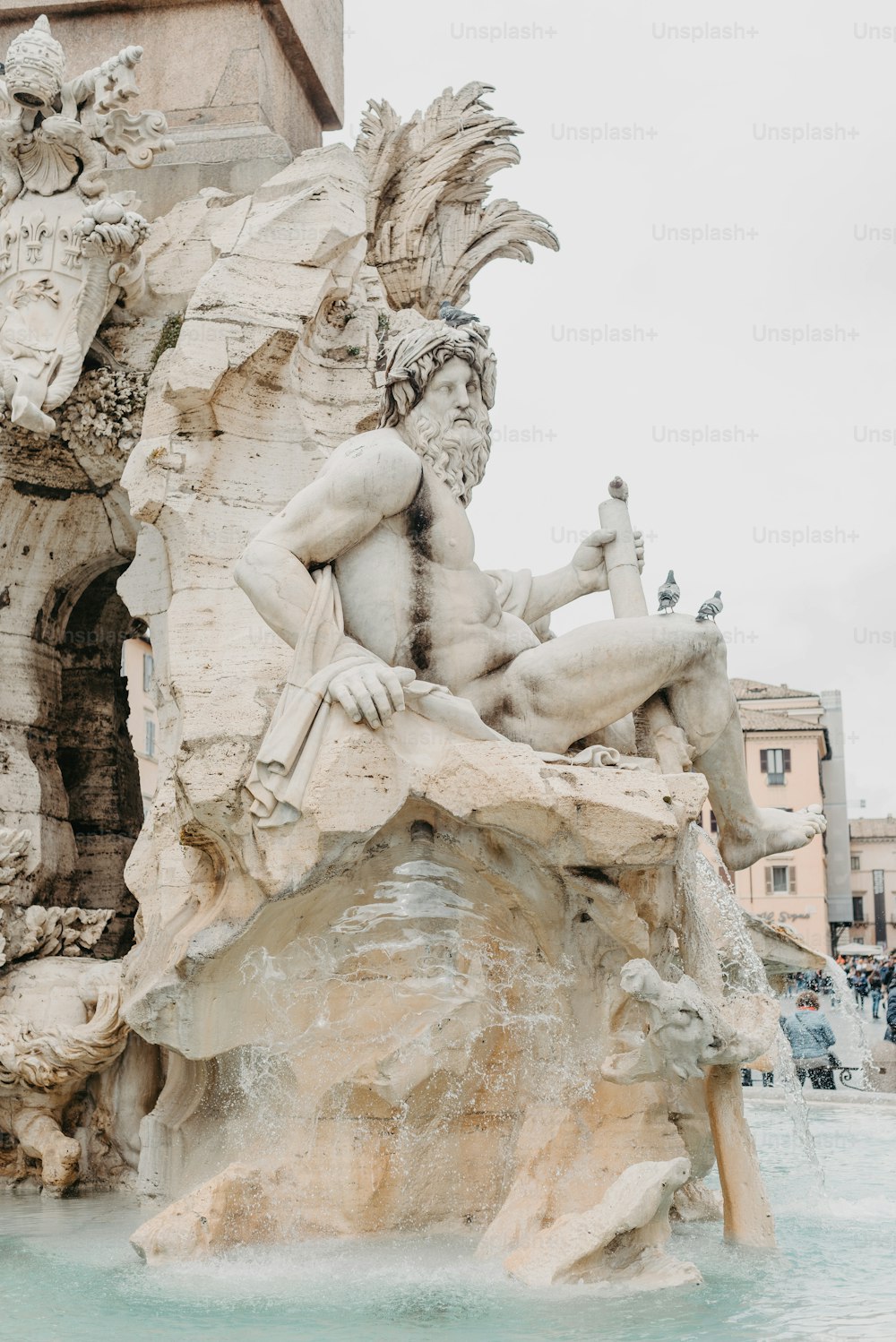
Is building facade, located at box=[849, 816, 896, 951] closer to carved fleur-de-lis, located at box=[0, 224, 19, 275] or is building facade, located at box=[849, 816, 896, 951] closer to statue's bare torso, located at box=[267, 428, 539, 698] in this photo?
carved fleur-de-lis, located at box=[0, 224, 19, 275]

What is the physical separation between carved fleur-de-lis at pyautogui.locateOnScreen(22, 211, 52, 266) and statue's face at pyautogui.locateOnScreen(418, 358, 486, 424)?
240 centimetres

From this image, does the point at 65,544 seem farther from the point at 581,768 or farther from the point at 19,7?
the point at 581,768

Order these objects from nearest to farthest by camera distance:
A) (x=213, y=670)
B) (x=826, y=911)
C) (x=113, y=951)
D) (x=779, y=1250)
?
(x=779, y=1250) < (x=213, y=670) < (x=113, y=951) < (x=826, y=911)

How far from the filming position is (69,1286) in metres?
5.03

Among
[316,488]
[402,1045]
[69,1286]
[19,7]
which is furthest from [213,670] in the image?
[19,7]

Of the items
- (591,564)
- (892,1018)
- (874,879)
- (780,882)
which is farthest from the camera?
(874,879)

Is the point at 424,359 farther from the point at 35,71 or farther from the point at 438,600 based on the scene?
the point at 35,71

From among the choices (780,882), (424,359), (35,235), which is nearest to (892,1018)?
(424,359)

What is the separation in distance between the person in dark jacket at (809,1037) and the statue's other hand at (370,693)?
218 inches

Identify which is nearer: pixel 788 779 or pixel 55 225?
pixel 55 225

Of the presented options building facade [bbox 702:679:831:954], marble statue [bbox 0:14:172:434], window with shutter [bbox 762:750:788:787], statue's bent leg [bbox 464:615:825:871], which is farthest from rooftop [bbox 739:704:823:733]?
statue's bent leg [bbox 464:615:825:871]

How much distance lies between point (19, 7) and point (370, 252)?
7.02 ft

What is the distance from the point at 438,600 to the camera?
223 inches

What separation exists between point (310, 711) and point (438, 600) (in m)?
0.69
